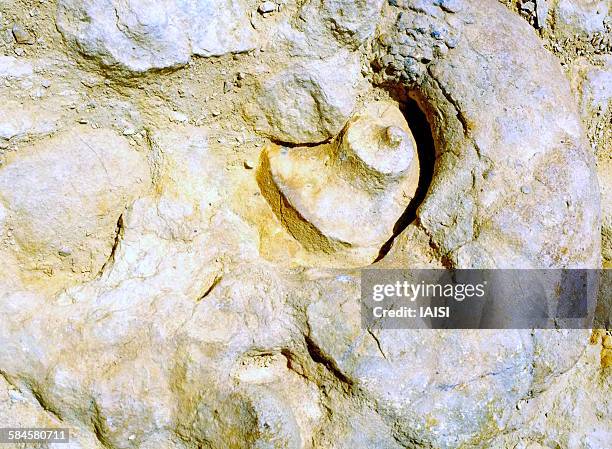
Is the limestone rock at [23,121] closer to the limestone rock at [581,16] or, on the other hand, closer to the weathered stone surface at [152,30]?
the weathered stone surface at [152,30]

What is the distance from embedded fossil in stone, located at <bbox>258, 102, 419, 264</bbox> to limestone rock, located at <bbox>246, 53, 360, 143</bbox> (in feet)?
0.19

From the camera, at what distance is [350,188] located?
1.87 meters

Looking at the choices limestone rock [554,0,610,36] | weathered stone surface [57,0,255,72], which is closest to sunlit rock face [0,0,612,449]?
weathered stone surface [57,0,255,72]

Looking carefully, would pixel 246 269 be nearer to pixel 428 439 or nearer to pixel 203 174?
pixel 203 174

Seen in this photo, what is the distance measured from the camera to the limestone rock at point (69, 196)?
67.3 inches

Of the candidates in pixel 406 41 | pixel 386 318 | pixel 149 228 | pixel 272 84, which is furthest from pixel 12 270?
pixel 406 41

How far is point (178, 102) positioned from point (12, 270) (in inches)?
24.9

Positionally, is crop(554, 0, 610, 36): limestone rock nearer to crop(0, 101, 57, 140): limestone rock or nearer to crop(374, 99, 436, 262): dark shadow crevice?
crop(374, 99, 436, 262): dark shadow crevice

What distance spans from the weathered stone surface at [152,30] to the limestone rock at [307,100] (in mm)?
154

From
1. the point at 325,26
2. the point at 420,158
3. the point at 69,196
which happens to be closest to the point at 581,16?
the point at 420,158

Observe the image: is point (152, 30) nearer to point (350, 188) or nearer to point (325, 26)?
point (325, 26)

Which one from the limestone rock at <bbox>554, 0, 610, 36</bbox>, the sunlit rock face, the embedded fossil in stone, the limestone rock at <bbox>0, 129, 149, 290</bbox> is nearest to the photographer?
the sunlit rock face

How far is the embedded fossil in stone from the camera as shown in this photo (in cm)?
183

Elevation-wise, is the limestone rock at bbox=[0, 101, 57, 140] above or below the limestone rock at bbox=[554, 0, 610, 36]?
below
